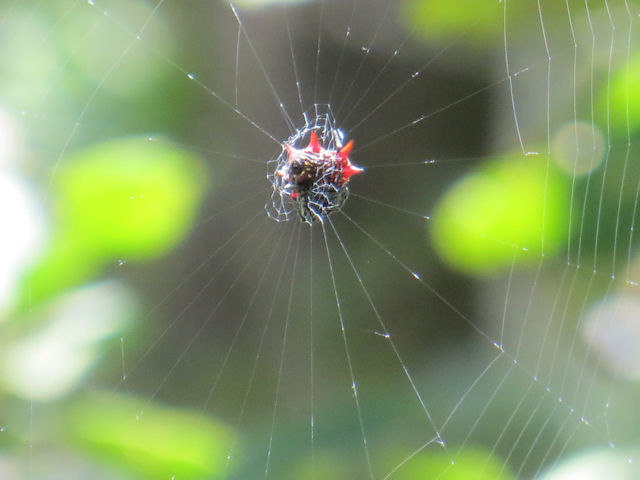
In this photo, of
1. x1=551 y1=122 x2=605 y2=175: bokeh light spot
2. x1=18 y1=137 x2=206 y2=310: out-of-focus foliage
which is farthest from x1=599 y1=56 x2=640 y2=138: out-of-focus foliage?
x1=18 y1=137 x2=206 y2=310: out-of-focus foliage

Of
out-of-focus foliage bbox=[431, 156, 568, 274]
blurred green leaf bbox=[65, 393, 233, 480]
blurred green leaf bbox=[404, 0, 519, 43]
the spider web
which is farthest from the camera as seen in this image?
blurred green leaf bbox=[404, 0, 519, 43]

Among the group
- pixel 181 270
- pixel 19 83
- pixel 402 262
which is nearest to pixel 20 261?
pixel 19 83

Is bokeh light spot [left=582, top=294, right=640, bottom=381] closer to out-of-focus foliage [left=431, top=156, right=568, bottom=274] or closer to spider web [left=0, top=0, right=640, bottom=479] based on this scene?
spider web [left=0, top=0, right=640, bottom=479]

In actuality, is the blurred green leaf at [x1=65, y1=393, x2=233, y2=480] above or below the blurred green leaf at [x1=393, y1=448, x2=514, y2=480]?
above

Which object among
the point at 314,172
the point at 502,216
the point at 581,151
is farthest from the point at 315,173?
the point at 581,151

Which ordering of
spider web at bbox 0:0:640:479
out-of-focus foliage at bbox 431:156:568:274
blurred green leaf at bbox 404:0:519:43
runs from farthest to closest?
blurred green leaf at bbox 404:0:519:43 → spider web at bbox 0:0:640:479 → out-of-focus foliage at bbox 431:156:568:274

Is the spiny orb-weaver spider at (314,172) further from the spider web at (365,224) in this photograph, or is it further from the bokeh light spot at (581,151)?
the bokeh light spot at (581,151)

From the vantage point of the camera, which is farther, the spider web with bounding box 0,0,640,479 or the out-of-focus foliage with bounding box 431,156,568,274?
the spider web with bounding box 0,0,640,479
